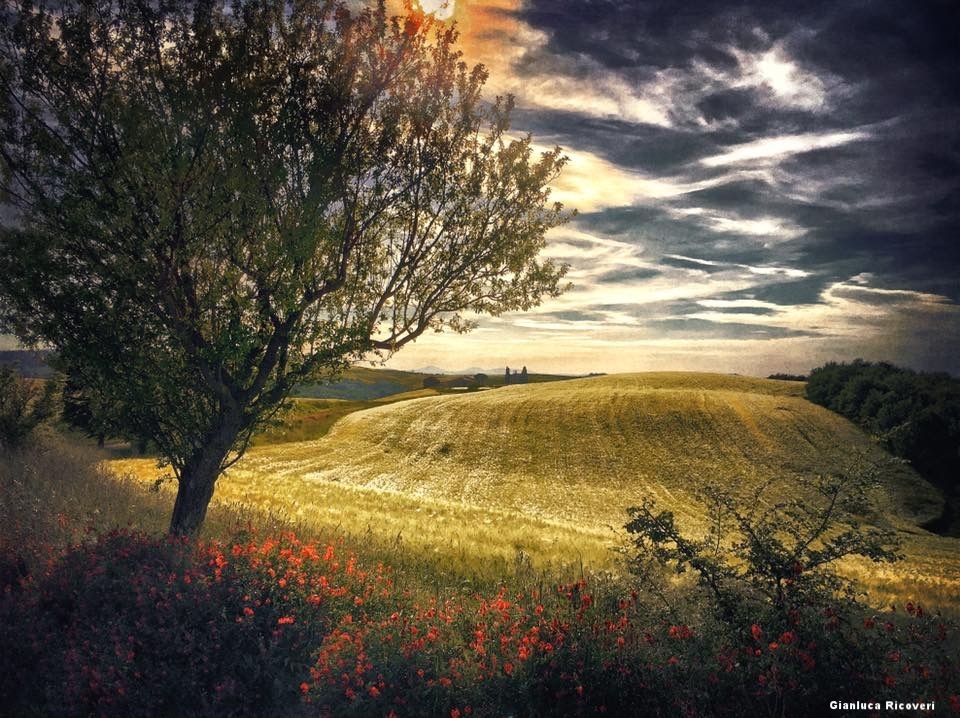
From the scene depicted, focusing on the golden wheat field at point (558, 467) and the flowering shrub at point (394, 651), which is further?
the golden wheat field at point (558, 467)

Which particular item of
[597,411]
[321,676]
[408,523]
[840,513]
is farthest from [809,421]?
[321,676]

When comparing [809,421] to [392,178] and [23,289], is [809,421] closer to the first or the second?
[392,178]

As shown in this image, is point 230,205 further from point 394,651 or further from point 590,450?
point 590,450

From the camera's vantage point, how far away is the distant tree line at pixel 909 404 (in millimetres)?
51656

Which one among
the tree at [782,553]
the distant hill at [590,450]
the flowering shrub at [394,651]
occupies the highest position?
the tree at [782,553]

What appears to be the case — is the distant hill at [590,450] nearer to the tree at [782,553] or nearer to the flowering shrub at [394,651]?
the tree at [782,553]

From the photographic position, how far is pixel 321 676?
6.60 meters

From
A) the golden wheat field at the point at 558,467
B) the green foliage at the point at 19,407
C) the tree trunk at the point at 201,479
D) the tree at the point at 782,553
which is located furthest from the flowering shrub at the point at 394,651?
the green foliage at the point at 19,407

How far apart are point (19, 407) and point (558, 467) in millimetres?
31225

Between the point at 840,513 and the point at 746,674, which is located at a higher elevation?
the point at 840,513

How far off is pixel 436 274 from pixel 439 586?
646 cm

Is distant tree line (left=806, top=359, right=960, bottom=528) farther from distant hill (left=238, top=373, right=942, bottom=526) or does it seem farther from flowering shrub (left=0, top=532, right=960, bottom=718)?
flowering shrub (left=0, top=532, right=960, bottom=718)

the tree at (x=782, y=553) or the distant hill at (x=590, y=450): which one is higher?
the tree at (x=782, y=553)

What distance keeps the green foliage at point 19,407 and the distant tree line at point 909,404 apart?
55122 mm
